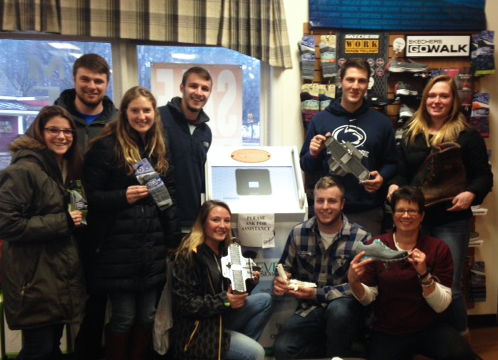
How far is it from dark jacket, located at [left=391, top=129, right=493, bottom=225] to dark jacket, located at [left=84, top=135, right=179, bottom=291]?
1.42 meters

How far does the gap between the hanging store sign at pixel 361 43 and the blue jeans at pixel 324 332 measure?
1695 mm

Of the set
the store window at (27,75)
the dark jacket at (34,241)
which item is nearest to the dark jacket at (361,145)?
the dark jacket at (34,241)

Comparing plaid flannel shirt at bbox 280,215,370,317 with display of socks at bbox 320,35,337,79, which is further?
display of socks at bbox 320,35,337,79

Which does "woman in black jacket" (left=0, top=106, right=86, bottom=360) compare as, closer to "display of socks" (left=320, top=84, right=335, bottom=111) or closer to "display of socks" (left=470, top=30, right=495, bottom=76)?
"display of socks" (left=320, top=84, right=335, bottom=111)

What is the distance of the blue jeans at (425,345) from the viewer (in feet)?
6.70

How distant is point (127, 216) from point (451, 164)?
166 cm

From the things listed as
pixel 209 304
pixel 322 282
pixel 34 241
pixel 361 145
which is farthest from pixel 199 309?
pixel 361 145

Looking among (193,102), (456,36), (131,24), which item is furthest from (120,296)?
(456,36)

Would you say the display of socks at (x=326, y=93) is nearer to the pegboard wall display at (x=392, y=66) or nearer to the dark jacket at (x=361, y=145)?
the pegboard wall display at (x=392, y=66)

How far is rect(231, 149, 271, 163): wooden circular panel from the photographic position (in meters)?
2.60

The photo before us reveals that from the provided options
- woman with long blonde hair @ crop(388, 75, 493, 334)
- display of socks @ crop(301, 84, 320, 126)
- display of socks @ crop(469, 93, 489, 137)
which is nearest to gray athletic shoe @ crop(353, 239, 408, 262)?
woman with long blonde hair @ crop(388, 75, 493, 334)

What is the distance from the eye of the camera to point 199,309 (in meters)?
2.04

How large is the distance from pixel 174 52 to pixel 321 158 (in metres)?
1.30

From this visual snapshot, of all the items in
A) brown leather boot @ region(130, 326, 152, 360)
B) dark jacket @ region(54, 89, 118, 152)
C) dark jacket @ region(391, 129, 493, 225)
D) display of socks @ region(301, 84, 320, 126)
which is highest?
display of socks @ region(301, 84, 320, 126)
